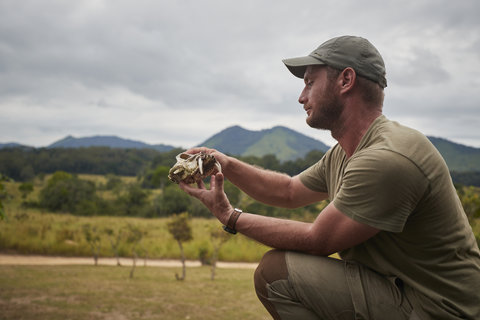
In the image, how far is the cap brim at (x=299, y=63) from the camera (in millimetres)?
2408

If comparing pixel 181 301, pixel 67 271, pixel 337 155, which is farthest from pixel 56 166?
pixel 337 155

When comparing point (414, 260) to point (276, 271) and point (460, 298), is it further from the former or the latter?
point (276, 271)

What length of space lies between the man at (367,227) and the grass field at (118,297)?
277 inches

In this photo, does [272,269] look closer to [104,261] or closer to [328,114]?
[328,114]

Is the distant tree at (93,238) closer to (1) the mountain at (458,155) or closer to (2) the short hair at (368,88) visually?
(2) the short hair at (368,88)

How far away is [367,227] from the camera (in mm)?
1932

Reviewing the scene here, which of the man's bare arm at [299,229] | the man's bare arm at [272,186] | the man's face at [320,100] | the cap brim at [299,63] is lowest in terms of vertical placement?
the man's bare arm at [299,229]

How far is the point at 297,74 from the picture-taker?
2674mm

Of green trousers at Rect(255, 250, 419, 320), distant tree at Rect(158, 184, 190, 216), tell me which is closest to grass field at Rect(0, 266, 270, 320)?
green trousers at Rect(255, 250, 419, 320)

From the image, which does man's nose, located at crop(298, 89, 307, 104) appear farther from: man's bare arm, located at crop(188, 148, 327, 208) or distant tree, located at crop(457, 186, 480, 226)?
distant tree, located at crop(457, 186, 480, 226)

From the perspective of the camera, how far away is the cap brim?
7.90 ft

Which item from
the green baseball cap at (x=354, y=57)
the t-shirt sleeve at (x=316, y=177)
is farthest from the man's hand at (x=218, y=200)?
the t-shirt sleeve at (x=316, y=177)

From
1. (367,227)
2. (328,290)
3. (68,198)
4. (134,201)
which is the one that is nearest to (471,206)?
(328,290)

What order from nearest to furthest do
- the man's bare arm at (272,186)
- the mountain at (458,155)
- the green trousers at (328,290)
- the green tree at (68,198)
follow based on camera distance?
the green trousers at (328,290), the man's bare arm at (272,186), the green tree at (68,198), the mountain at (458,155)
